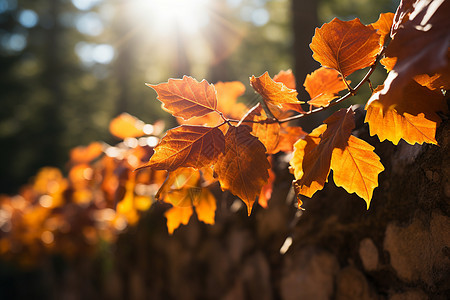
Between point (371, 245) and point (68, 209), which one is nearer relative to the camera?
point (371, 245)

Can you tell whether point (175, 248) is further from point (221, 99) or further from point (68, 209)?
point (221, 99)

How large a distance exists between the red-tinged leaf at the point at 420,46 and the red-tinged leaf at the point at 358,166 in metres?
0.21

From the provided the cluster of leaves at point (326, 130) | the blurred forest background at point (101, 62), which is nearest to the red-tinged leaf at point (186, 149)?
the cluster of leaves at point (326, 130)

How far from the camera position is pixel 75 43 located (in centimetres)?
1686

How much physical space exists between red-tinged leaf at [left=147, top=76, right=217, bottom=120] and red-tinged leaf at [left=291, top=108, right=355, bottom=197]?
0.75 ft

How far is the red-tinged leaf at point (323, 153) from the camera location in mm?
635

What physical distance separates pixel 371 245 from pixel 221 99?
1.96 ft

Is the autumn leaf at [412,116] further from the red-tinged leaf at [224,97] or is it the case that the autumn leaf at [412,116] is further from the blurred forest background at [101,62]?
the blurred forest background at [101,62]

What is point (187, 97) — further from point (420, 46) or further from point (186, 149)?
point (420, 46)

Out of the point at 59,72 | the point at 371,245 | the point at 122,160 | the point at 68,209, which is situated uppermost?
the point at 371,245

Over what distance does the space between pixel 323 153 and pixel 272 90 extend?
16 cm

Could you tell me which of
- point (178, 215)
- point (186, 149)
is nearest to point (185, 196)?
point (178, 215)

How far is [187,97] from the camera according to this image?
2.39ft

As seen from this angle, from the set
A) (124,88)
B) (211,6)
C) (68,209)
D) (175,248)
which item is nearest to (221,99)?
(175,248)
